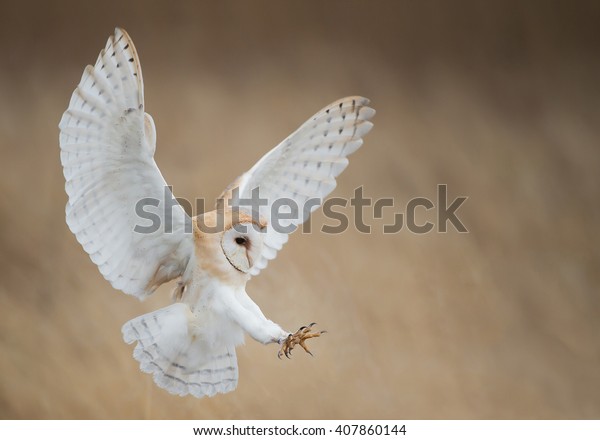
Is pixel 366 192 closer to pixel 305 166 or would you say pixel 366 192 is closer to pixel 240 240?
pixel 305 166

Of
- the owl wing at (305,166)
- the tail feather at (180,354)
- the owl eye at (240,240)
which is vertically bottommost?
the tail feather at (180,354)

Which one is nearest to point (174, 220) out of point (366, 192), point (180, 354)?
point (180, 354)

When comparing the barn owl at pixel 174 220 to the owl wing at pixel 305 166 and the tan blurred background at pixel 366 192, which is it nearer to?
the owl wing at pixel 305 166

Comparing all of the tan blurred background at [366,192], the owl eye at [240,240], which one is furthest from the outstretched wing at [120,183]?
the tan blurred background at [366,192]

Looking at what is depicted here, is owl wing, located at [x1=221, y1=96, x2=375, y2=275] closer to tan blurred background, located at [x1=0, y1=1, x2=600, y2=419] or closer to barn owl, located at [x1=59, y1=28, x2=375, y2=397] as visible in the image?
barn owl, located at [x1=59, y1=28, x2=375, y2=397]

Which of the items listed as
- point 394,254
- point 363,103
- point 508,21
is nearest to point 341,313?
point 394,254

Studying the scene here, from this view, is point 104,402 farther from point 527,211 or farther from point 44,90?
point 527,211
